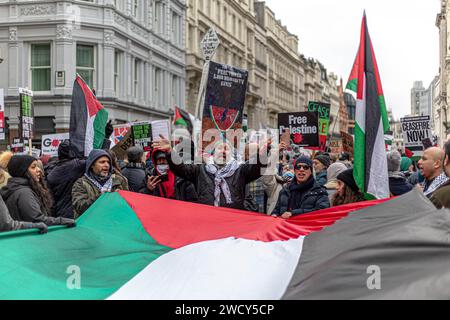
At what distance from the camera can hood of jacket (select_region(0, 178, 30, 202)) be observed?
615cm

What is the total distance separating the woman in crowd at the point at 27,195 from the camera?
19.7ft

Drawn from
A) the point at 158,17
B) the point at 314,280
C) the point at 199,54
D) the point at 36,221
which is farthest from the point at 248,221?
the point at 199,54

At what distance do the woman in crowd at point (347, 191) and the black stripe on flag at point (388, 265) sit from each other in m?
2.16

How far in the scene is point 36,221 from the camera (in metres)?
5.99

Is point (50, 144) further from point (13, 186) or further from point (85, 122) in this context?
point (13, 186)

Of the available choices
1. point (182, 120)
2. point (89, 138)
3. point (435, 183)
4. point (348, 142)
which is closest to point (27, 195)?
point (89, 138)

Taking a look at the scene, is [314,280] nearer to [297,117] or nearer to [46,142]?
[297,117]

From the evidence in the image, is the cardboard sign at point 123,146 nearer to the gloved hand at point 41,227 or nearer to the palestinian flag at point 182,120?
the palestinian flag at point 182,120

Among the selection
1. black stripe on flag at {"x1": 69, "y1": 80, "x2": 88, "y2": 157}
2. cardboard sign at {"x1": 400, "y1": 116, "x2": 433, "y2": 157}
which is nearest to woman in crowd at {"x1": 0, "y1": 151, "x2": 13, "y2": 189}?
A: black stripe on flag at {"x1": 69, "y1": 80, "x2": 88, "y2": 157}

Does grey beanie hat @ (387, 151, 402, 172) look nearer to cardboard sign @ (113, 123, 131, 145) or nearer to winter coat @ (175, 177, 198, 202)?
winter coat @ (175, 177, 198, 202)

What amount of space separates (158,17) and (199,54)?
7071mm

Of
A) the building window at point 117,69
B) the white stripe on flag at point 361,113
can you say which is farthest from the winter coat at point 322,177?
the building window at point 117,69

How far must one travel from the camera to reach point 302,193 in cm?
712

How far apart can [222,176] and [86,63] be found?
993 inches
